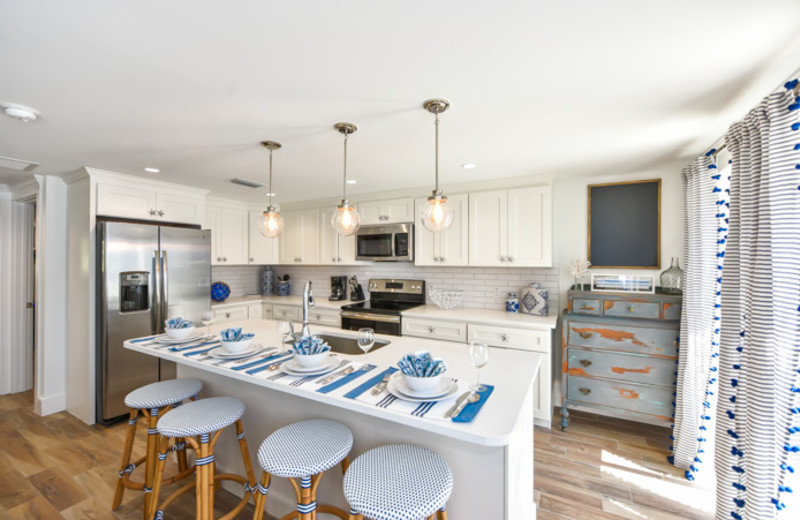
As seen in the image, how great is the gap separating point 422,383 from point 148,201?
3540 millimetres

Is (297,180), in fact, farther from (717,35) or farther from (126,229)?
(717,35)

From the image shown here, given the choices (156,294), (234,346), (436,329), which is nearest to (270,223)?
(234,346)

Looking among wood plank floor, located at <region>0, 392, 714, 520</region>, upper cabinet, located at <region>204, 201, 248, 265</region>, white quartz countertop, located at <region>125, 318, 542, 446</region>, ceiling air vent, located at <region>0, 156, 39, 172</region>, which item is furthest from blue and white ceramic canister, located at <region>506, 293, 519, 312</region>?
ceiling air vent, located at <region>0, 156, 39, 172</region>

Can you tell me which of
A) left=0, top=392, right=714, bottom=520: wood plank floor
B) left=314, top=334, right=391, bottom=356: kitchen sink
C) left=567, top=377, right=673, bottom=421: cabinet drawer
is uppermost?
left=314, top=334, right=391, bottom=356: kitchen sink

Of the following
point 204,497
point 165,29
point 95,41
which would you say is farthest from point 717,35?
point 204,497

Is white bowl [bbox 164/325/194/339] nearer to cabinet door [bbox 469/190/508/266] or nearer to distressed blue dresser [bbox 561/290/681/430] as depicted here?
cabinet door [bbox 469/190/508/266]

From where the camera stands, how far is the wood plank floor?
2055 mm

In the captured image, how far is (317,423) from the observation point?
5.53 ft

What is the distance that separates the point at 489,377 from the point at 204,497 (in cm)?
153

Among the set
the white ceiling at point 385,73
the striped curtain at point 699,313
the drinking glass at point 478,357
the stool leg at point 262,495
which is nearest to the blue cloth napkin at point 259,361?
the stool leg at point 262,495

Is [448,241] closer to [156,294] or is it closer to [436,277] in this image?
[436,277]

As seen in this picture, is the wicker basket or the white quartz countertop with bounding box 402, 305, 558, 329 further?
the wicker basket

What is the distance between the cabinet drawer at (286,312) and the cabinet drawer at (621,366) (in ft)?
10.3

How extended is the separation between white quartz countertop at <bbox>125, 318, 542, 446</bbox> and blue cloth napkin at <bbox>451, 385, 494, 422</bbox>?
18mm
